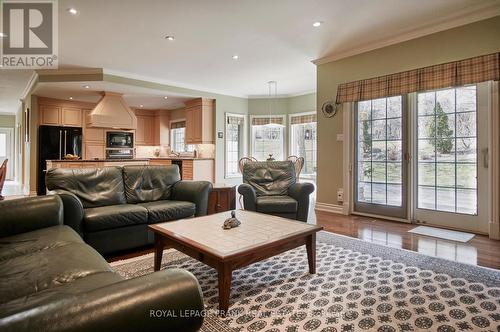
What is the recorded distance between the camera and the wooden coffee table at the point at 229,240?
5.85ft

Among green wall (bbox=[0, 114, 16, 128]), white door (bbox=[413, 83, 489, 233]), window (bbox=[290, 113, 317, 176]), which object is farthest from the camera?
green wall (bbox=[0, 114, 16, 128])

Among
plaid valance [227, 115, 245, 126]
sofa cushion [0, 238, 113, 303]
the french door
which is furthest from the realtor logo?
the french door

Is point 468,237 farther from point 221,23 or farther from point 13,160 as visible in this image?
point 13,160

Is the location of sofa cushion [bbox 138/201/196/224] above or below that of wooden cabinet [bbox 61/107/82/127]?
below

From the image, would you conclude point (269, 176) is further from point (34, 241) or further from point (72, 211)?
point (34, 241)

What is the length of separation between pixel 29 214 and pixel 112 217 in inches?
29.2

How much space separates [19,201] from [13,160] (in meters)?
12.5

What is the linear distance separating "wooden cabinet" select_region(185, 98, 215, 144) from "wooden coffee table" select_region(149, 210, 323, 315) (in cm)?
496

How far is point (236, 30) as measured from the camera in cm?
388

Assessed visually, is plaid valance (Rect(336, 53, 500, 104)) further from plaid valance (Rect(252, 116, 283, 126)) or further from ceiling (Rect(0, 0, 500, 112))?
plaid valance (Rect(252, 116, 283, 126))

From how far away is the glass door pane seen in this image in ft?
14.0

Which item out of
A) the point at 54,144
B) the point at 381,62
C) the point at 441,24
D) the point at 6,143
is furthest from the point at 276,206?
the point at 6,143

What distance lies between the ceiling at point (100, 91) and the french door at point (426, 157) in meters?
4.57

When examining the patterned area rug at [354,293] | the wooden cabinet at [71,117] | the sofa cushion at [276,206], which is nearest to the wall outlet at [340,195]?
the sofa cushion at [276,206]
